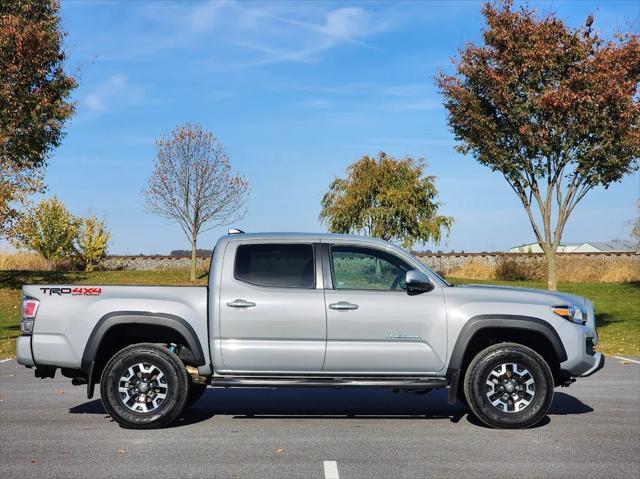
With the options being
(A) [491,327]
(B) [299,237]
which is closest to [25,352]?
(B) [299,237]

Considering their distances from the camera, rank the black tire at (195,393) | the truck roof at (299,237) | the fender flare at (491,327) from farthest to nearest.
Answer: the black tire at (195,393) → the truck roof at (299,237) → the fender flare at (491,327)

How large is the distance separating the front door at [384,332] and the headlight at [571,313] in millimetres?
1175

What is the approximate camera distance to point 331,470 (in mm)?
6219

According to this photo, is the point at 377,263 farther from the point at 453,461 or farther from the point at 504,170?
the point at 504,170

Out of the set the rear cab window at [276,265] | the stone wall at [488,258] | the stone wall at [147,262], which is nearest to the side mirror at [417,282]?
the rear cab window at [276,265]

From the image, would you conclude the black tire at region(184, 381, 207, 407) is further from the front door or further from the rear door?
the front door

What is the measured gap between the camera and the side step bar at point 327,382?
7820 millimetres

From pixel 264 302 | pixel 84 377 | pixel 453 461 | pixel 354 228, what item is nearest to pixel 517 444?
pixel 453 461

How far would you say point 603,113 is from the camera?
17984mm

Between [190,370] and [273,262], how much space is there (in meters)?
1.41

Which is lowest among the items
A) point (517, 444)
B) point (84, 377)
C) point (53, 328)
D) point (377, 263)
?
point (517, 444)

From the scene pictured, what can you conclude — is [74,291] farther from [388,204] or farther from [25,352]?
[388,204]

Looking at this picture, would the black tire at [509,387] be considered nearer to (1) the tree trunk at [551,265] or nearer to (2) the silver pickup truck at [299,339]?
(2) the silver pickup truck at [299,339]

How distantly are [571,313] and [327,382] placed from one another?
2.57 meters
